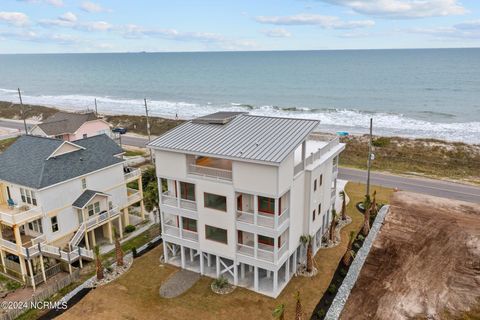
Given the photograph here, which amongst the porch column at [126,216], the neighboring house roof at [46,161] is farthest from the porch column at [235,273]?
the neighboring house roof at [46,161]

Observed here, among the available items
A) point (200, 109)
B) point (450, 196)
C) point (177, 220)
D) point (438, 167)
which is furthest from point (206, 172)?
point (200, 109)

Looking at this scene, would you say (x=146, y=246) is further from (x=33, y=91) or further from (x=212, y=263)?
(x=33, y=91)

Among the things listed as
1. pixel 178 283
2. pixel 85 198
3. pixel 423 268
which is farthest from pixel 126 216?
pixel 423 268

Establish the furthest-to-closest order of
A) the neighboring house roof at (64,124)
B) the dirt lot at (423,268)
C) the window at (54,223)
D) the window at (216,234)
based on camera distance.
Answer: the neighboring house roof at (64,124) → the window at (54,223) → the window at (216,234) → the dirt lot at (423,268)

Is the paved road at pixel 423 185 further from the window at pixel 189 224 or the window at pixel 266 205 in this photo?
the window at pixel 189 224

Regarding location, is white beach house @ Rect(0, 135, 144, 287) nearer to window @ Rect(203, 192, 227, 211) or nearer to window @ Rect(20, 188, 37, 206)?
window @ Rect(20, 188, 37, 206)

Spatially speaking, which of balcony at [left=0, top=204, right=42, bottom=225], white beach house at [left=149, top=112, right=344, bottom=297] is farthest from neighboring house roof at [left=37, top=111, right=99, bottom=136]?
white beach house at [left=149, top=112, right=344, bottom=297]

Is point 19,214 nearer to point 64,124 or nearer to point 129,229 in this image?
point 129,229
